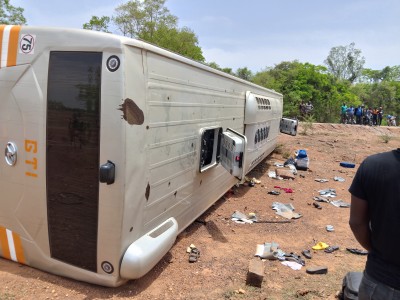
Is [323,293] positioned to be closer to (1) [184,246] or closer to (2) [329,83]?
(1) [184,246]

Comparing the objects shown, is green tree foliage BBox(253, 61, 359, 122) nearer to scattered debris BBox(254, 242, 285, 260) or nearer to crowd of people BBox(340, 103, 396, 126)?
crowd of people BBox(340, 103, 396, 126)

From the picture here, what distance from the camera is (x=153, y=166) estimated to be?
3.22 meters

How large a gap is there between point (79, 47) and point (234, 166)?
281 centimetres

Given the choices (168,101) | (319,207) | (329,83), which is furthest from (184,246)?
(329,83)

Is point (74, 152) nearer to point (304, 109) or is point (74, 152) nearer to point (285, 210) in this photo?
point (285, 210)

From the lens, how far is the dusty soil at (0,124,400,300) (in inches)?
122

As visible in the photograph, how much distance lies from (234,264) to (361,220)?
7.33 feet

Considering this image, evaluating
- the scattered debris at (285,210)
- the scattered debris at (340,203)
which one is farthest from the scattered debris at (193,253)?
the scattered debris at (340,203)

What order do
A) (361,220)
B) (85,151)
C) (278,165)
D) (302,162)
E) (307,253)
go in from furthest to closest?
(278,165)
(302,162)
(307,253)
(85,151)
(361,220)

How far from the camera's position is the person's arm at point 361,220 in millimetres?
1964

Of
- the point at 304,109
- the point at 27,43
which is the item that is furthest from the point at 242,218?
the point at 304,109

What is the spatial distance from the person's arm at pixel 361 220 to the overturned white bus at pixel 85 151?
171cm

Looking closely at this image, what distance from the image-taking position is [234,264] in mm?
3980

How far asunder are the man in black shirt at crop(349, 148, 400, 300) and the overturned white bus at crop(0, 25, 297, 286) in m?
1.77
